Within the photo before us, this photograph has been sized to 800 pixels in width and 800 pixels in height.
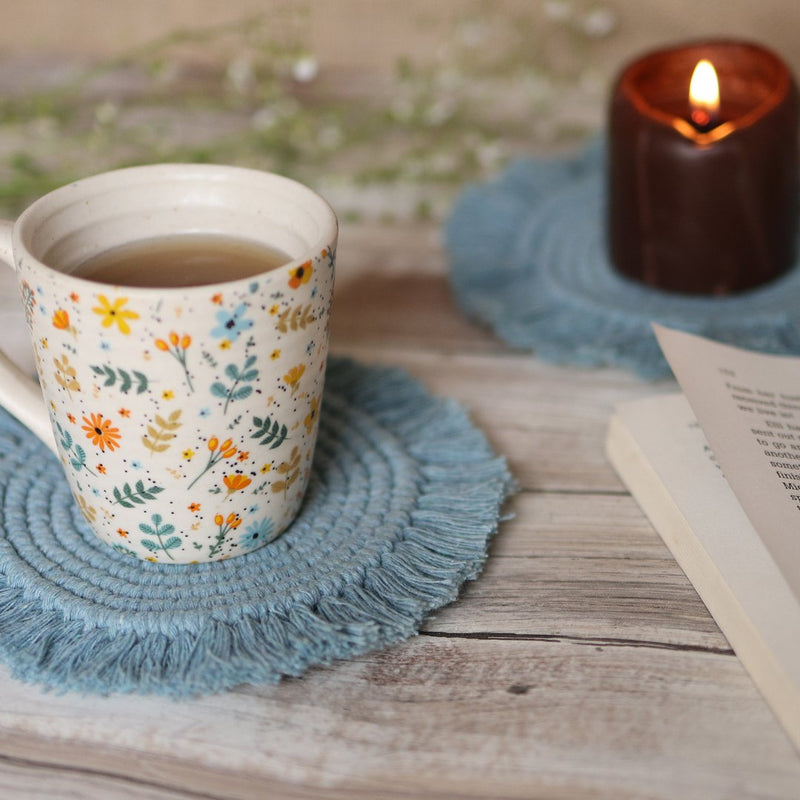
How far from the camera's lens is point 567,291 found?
0.74 meters

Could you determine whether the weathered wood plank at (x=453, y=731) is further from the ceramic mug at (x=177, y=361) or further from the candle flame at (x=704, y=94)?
the candle flame at (x=704, y=94)

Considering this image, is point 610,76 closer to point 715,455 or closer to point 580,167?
point 580,167

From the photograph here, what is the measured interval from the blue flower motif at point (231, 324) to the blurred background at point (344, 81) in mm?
475

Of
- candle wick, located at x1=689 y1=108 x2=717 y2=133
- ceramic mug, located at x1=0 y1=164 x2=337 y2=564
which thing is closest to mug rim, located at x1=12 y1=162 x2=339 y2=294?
ceramic mug, located at x1=0 y1=164 x2=337 y2=564

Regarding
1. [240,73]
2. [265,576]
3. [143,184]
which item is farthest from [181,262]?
[240,73]

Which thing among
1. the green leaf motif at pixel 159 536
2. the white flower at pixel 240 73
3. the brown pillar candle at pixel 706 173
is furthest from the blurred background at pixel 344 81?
the green leaf motif at pixel 159 536

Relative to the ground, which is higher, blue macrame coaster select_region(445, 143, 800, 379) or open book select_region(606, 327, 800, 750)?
open book select_region(606, 327, 800, 750)

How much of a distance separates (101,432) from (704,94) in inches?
20.0

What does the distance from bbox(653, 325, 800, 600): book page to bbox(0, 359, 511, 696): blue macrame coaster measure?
0.39 feet

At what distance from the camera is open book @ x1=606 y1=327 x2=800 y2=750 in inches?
17.0

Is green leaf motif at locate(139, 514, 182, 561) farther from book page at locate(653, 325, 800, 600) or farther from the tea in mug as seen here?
book page at locate(653, 325, 800, 600)

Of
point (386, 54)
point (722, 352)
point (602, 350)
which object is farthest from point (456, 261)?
point (386, 54)

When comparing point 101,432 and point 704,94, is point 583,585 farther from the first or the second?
point 704,94

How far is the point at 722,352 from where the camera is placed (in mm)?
569
